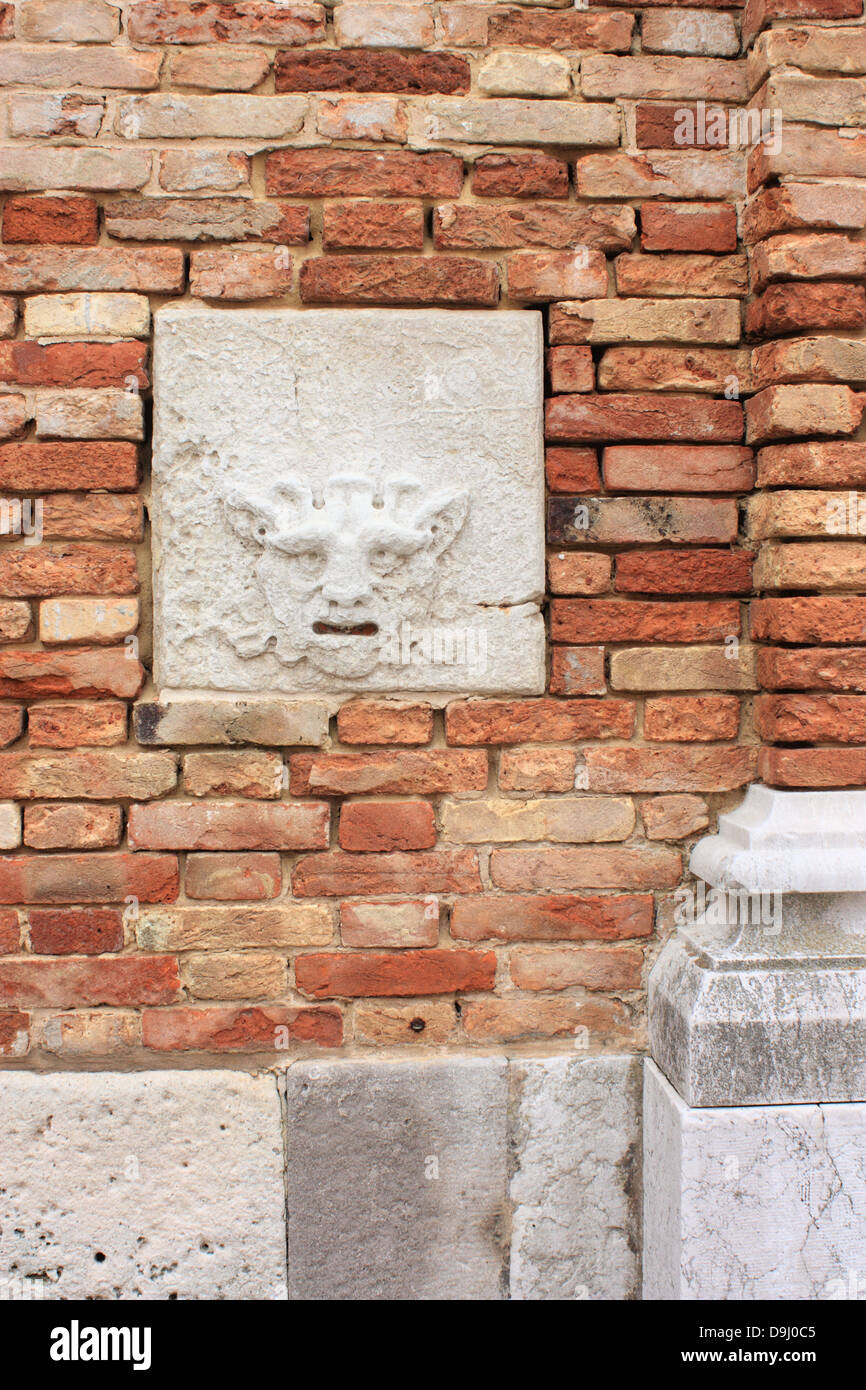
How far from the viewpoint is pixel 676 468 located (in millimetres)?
1866

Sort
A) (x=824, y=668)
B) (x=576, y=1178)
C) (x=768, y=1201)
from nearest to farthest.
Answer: (x=768, y=1201) < (x=824, y=668) < (x=576, y=1178)

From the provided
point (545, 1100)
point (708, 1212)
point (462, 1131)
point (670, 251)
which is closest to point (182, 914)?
point (462, 1131)

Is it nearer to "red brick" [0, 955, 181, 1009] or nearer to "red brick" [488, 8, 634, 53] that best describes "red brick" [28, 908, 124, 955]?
"red brick" [0, 955, 181, 1009]

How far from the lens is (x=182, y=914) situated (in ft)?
6.05

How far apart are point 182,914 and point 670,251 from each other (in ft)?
5.46

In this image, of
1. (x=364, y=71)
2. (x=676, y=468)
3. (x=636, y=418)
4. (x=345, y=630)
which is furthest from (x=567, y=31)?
(x=345, y=630)

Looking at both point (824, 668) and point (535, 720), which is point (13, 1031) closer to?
point (535, 720)

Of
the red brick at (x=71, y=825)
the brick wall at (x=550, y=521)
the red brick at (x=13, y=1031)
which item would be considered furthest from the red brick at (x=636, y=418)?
the red brick at (x=13, y=1031)

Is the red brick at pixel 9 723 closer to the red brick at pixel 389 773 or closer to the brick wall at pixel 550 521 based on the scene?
the brick wall at pixel 550 521

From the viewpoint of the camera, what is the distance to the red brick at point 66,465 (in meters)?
1.82

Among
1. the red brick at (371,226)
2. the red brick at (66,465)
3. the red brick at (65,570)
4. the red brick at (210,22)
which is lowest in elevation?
the red brick at (65,570)

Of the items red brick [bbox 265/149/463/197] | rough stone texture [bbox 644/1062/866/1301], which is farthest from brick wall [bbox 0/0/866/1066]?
rough stone texture [bbox 644/1062/866/1301]

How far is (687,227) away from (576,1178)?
6.36 feet

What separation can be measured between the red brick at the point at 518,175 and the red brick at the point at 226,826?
4.23ft
